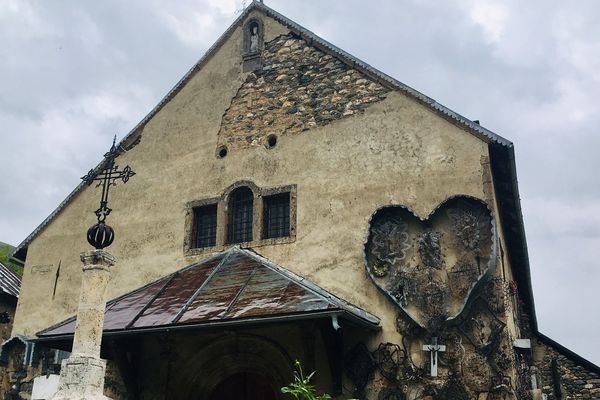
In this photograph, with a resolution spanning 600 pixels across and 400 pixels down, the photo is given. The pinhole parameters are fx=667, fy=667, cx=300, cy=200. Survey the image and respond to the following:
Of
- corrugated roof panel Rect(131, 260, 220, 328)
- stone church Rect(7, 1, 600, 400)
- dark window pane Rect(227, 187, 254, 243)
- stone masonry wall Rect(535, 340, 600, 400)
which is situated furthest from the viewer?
stone masonry wall Rect(535, 340, 600, 400)

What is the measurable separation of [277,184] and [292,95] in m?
1.64

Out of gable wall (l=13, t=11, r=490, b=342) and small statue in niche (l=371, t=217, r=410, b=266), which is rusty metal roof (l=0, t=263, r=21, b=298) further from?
Answer: small statue in niche (l=371, t=217, r=410, b=266)

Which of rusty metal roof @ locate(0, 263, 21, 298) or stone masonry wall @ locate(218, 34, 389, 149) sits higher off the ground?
stone masonry wall @ locate(218, 34, 389, 149)

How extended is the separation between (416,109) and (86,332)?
5.93 meters

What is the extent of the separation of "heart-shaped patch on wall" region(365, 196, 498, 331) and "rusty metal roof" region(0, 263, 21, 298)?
894 cm

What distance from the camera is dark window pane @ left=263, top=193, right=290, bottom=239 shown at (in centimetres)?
1091

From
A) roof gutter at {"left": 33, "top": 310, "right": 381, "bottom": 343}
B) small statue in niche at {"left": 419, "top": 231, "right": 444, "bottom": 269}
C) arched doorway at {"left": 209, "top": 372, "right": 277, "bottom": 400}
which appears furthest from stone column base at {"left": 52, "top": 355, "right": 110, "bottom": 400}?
small statue in niche at {"left": 419, "top": 231, "right": 444, "bottom": 269}

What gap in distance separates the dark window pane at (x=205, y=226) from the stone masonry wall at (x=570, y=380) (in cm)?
711

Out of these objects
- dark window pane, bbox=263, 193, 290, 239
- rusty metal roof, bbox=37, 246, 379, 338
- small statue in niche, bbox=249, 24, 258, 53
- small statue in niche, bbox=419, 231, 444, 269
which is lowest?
rusty metal roof, bbox=37, 246, 379, 338

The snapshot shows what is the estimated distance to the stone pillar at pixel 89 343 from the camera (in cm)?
668

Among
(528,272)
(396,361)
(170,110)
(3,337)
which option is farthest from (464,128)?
(3,337)

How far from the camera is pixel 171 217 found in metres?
11.7

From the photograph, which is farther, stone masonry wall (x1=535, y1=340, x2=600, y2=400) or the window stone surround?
stone masonry wall (x1=535, y1=340, x2=600, y2=400)

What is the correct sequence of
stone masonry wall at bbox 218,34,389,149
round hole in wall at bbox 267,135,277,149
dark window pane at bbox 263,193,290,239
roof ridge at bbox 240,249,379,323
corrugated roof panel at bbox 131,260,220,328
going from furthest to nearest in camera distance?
1. round hole in wall at bbox 267,135,277,149
2. stone masonry wall at bbox 218,34,389,149
3. dark window pane at bbox 263,193,290,239
4. roof ridge at bbox 240,249,379,323
5. corrugated roof panel at bbox 131,260,220,328
